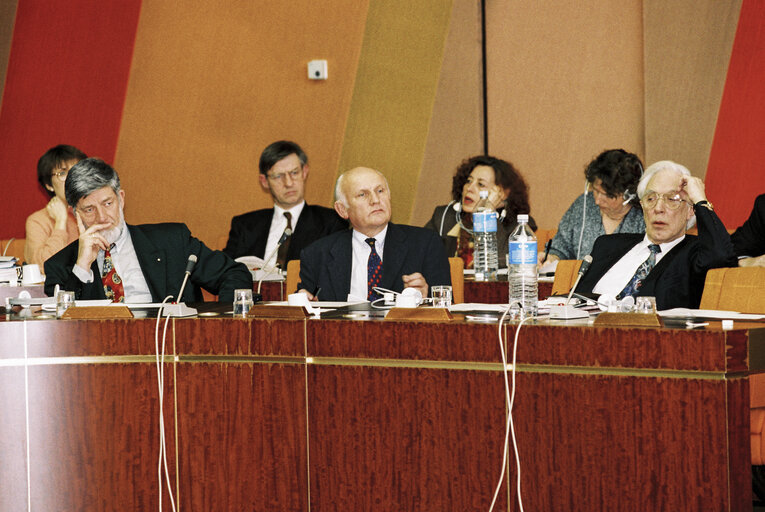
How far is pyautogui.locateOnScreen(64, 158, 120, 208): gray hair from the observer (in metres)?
3.14

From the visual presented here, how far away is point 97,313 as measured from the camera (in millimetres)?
2488

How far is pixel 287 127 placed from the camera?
6.07 m

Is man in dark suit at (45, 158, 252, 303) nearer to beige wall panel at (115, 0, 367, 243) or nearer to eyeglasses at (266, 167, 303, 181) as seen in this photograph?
eyeglasses at (266, 167, 303, 181)

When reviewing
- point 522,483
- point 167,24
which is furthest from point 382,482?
point 167,24

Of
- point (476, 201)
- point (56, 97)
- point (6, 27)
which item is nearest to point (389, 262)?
point (476, 201)

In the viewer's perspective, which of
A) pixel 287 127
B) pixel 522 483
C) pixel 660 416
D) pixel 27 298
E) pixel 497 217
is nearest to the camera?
pixel 660 416

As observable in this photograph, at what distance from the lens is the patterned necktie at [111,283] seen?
3.17 metres

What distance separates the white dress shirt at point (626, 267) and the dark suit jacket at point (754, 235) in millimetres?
1044

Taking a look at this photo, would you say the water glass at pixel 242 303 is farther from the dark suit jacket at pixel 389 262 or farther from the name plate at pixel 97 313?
the dark suit jacket at pixel 389 262

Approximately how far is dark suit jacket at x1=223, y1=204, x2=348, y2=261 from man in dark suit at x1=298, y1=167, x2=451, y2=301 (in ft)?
4.78

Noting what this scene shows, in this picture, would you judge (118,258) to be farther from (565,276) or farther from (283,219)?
(283,219)

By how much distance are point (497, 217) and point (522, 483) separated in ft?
8.31

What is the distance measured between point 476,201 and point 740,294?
2298mm

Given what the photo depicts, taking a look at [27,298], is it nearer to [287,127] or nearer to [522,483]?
[522,483]
